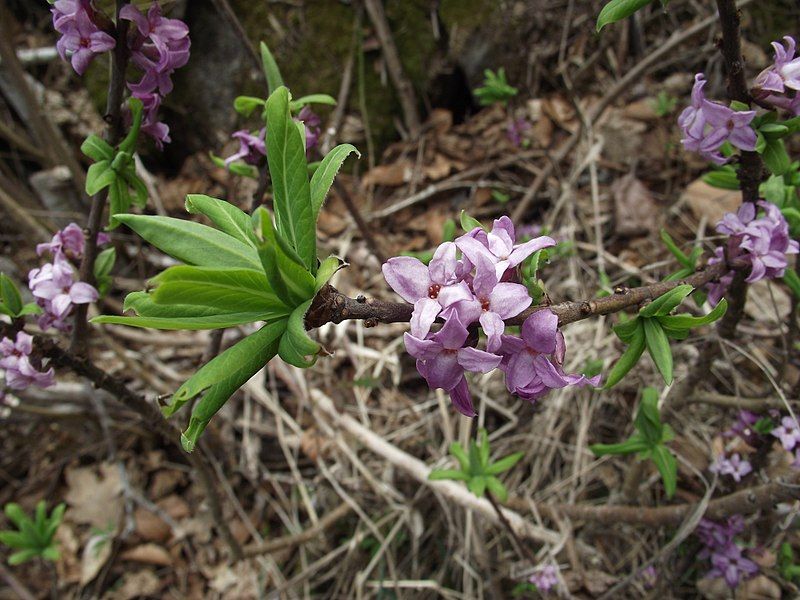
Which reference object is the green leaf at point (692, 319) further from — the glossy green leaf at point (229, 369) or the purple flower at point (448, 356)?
the glossy green leaf at point (229, 369)

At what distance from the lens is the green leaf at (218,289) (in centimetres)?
86

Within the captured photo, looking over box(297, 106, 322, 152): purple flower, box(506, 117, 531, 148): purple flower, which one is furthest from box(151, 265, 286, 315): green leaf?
box(506, 117, 531, 148): purple flower

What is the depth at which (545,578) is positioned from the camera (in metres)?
2.15

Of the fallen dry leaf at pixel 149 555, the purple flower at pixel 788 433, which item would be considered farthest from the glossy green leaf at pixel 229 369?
the fallen dry leaf at pixel 149 555

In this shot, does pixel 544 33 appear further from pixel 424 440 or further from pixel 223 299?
pixel 223 299

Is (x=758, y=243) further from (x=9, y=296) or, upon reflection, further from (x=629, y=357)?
(x=9, y=296)

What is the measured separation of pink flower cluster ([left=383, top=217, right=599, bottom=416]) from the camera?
3.12ft

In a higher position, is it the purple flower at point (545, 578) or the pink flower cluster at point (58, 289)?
the pink flower cluster at point (58, 289)

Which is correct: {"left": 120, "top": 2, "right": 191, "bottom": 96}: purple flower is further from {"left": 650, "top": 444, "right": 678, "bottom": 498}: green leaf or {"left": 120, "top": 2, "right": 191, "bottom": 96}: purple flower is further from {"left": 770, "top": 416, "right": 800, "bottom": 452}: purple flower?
{"left": 770, "top": 416, "right": 800, "bottom": 452}: purple flower

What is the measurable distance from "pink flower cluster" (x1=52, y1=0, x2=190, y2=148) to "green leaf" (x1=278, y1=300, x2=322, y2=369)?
839 millimetres

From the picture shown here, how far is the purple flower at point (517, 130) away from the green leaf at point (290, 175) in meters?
2.77

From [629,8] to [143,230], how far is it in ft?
3.66

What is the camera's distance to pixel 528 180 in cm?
374

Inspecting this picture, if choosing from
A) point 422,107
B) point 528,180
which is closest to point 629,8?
point 528,180
